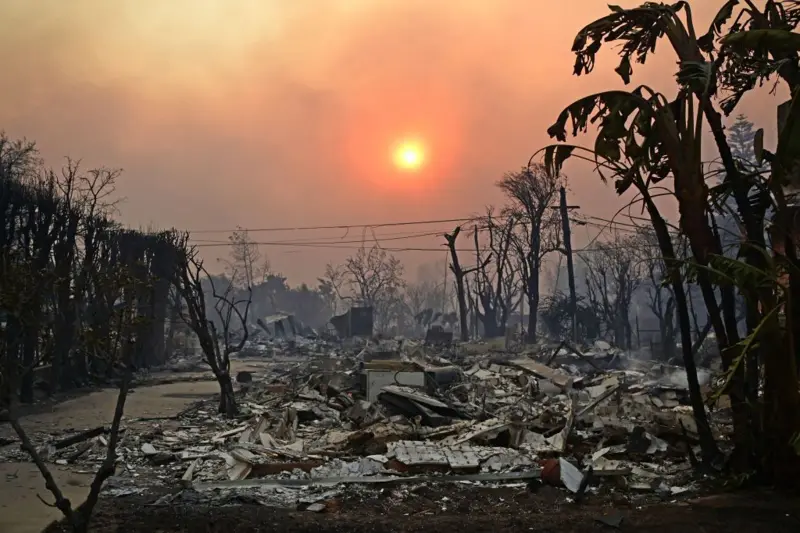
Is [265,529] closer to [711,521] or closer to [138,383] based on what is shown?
[711,521]

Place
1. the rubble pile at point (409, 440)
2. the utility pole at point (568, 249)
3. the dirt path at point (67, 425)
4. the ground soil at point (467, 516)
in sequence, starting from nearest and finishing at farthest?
the ground soil at point (467, 516), the dirt path at point (67, 425), the rubble pile at point (409, 440), the utility pole at point (568, 249)

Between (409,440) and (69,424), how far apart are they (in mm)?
6868

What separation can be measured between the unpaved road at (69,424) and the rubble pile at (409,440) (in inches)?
26.4

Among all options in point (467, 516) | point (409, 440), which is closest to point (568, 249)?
point (409, 440)

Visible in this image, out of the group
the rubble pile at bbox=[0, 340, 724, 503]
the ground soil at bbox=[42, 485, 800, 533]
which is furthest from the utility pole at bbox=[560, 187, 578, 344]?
the ground soil at bbox=[42, 485, 800, 533]

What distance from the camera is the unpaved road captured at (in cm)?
609

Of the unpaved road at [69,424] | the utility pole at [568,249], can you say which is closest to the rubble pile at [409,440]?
the unpaved road at [69,424]

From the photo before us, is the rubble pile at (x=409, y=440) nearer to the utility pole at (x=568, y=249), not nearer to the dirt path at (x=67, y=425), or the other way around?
the dirt path at (x=67, y=425)

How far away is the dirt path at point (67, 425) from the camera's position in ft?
19.9

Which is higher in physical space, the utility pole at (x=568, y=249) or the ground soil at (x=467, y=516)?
the utility pole at (x=568, y=249)

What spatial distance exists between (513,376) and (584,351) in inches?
368

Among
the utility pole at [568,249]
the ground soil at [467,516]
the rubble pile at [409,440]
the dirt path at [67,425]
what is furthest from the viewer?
the utility pole at [568,249]

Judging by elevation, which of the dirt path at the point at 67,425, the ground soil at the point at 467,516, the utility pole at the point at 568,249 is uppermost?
the utility pole at the point at 568,249

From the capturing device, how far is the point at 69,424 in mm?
11852
